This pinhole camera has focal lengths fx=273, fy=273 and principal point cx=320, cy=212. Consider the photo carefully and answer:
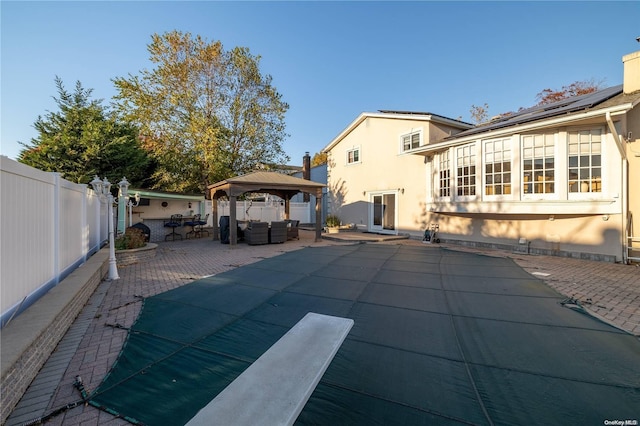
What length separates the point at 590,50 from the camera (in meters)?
13.2

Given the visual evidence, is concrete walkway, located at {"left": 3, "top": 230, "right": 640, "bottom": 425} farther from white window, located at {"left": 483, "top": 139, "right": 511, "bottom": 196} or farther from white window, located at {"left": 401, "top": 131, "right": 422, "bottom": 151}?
white window, located at {"left": 401, "top": 131, "right": 422, "bottom": 151}

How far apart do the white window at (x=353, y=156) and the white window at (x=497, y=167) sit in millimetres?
7366

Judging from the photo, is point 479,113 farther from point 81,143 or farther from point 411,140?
point 81,143

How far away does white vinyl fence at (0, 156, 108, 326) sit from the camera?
2.74m

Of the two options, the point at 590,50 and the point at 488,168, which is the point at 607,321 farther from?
the point at 590,50

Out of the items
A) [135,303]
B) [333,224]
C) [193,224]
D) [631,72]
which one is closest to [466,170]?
[631,72]

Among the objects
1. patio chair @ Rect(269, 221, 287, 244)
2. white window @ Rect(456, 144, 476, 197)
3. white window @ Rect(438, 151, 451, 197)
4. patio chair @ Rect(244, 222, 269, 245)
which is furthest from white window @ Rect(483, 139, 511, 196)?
patio chair @ Rect(244, 222, 269, 245)

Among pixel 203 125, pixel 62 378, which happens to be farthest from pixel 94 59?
pixel 62 378

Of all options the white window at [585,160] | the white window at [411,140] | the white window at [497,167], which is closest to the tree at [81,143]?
the white window at [411,140]

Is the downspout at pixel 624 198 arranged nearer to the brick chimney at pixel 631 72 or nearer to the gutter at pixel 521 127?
the gutter at pixel 521 127

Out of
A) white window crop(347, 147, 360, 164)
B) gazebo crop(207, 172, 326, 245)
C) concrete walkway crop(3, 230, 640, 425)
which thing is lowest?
concrete walkway crop(3, 230, 640, 425)

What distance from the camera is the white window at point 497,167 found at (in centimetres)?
915

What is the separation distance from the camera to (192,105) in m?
17.0

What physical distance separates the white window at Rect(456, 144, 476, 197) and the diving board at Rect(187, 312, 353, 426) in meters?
8.89
